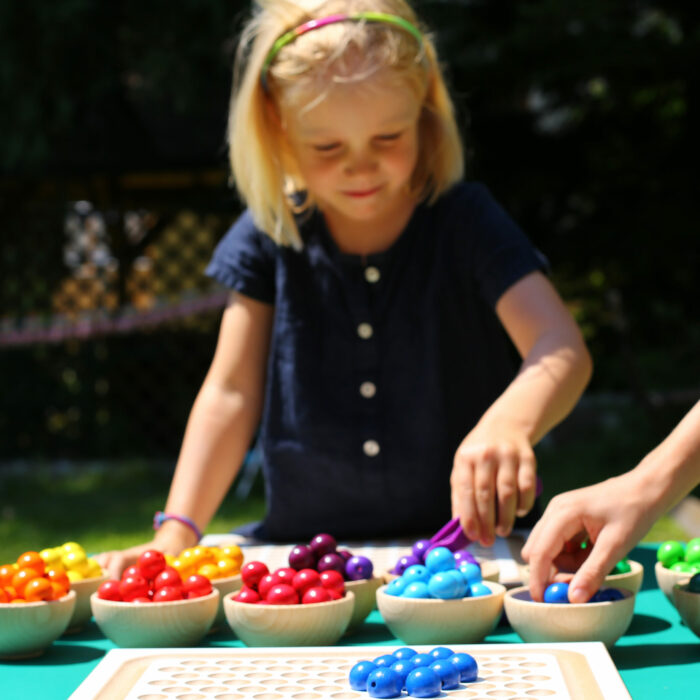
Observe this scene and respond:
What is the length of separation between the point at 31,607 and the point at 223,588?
24 centimetres

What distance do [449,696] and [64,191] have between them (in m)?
6.16

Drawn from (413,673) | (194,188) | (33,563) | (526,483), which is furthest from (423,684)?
(194,188)

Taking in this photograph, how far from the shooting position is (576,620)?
104cm

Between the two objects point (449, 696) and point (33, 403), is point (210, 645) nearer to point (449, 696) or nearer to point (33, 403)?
point (449, 696)

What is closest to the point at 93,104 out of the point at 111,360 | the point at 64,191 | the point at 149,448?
the point at 64,191

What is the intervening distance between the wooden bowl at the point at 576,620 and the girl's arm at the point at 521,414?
0.56ft

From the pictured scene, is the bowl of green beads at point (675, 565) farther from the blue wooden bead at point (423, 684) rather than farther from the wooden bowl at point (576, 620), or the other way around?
the blue wooden bead at point (423, 684)

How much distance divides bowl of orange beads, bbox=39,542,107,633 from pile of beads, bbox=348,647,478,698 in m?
0.46

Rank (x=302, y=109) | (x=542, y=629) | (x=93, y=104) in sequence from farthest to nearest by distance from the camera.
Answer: (x=93, y=104) → (x=302, y=109) → (x=542, y=629)

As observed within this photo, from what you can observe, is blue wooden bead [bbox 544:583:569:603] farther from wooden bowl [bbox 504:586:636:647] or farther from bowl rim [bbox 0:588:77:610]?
bowl rim [bbox 0:588:77:610]

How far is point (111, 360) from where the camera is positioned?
250 inches

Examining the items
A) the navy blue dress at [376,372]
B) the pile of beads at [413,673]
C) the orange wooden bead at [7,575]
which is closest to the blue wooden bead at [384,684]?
Answer: the pile of beads at [413,673]

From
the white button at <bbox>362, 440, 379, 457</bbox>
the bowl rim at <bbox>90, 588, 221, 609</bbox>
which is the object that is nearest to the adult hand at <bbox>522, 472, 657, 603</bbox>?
the bowl rim at <bbox>90, 588, 221, 609</bbox>

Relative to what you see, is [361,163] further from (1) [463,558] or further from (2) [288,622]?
(2) [288,622]
